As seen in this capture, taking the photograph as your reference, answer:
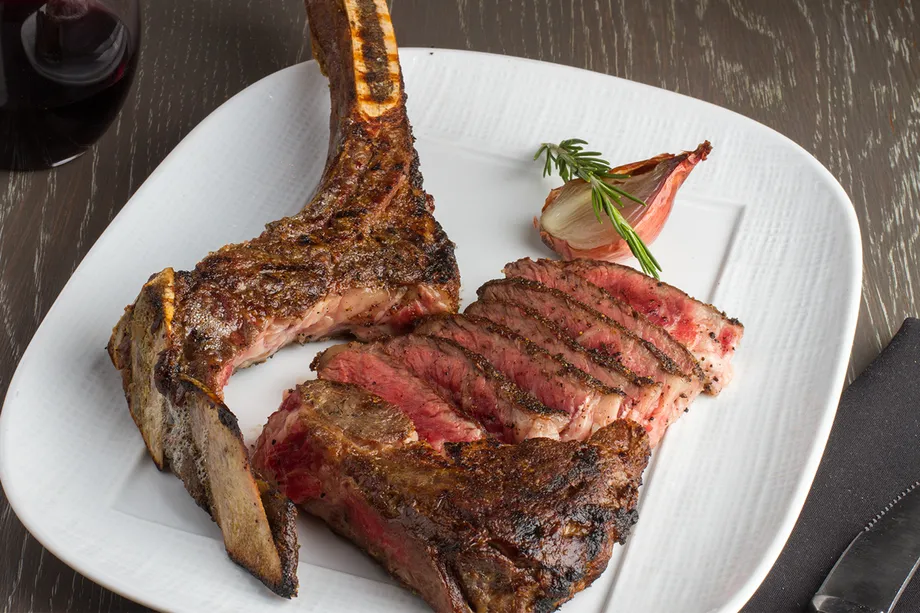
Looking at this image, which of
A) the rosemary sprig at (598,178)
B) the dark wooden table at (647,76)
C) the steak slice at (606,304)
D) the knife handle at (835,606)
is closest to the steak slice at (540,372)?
the steak slice at (606,304)

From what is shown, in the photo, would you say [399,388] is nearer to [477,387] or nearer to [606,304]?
[477,387]

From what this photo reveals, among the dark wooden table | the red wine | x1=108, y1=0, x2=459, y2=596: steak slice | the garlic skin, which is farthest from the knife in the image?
the red wine

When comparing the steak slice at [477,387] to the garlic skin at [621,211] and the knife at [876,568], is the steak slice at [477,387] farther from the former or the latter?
the knife at [876,568]

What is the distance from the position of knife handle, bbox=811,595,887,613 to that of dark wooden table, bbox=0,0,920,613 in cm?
114

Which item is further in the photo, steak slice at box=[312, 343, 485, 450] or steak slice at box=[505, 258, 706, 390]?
steak slice at box=[505, 258, 706, 390]

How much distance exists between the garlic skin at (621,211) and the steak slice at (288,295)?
1.52 feet

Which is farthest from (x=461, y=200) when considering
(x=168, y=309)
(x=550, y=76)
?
(x=168, y=309)

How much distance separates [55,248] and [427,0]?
6.88 feet

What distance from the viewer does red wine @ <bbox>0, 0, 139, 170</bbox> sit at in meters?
3.61

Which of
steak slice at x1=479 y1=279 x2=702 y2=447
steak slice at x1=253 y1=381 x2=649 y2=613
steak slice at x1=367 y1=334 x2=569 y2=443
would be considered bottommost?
steak slice at x1=253 y1=381 x2=649 y2=613

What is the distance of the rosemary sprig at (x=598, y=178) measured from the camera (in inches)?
144

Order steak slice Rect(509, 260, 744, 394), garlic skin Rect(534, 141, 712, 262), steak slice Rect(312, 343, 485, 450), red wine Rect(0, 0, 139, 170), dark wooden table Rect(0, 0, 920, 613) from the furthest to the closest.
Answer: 1. dark wooden table Rect(0, 0, 920, 613)
2. garlic skin Rect(534, 141, 712, 262)
3. red wine Rect(0, 0, 139, 170)
4. steak slice Rect(509, 260, 744, 394)
5. steak slice Rect(312, 343, 485, 450)

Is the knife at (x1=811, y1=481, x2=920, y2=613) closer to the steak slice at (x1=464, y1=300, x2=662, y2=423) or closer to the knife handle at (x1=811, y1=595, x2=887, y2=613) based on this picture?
the knife handle at (x1=811, y1=595, x2=887, y2=613)

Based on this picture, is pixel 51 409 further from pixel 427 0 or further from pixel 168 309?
pixel 427 0
